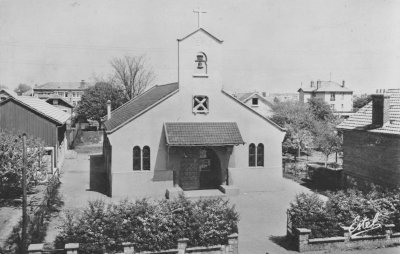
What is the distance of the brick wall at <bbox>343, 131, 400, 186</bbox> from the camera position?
22.3m

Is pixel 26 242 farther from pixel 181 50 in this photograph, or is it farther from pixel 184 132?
pixel 181 50

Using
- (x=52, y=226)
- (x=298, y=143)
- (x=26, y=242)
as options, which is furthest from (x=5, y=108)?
(x=298, y=143)

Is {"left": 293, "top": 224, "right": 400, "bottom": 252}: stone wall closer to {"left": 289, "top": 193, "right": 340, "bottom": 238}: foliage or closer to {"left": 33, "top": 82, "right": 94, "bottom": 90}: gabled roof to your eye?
{"left": 289, "top": 193, "right": 340, "bottom": 238}: foliage

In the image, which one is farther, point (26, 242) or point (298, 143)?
point (298, 143)

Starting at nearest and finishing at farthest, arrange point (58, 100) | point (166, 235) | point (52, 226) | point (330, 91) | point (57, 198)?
point (166, 235) < point (52, 226) < point (57, 198) < point (58, 100) < point (330, 91)

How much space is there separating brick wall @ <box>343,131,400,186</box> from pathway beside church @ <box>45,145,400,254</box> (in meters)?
3.92

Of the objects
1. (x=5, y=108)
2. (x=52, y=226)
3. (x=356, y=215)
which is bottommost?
(x=52, y=226)

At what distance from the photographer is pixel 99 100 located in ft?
230

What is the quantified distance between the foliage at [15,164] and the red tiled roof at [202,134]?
793 centimetres

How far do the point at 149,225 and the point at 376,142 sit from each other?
16.5m

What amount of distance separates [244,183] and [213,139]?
4338 millimetres

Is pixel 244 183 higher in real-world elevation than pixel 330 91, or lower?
lower

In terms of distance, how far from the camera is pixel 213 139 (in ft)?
81.1

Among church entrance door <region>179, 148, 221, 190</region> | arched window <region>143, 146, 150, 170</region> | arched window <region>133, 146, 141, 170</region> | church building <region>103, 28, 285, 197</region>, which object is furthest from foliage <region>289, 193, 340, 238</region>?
arched window <region>133, 146, 141, 170</region>
